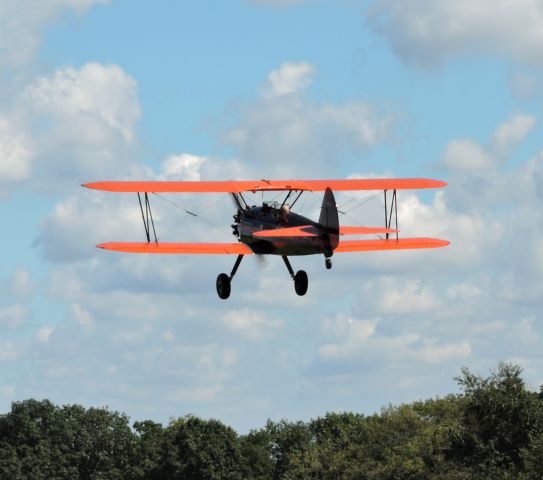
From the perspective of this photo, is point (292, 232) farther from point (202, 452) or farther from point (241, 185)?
point (202, 452)

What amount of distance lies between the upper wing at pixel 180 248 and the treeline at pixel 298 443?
36.9 meters

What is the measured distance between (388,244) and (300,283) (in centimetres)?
411

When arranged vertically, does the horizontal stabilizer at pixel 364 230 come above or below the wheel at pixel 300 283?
above

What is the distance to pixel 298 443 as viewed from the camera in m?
120

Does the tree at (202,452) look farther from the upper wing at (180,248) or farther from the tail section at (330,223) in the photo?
the tail section at (330,223)

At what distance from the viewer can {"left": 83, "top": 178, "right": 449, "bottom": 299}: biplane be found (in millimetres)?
41344

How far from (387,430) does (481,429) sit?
19280mm

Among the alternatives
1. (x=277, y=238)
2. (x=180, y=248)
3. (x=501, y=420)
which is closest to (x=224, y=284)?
(x=180, y=248)

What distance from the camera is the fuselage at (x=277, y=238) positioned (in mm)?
41312

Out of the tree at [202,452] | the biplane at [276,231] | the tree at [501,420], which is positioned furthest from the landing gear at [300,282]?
the tree at [202,452]

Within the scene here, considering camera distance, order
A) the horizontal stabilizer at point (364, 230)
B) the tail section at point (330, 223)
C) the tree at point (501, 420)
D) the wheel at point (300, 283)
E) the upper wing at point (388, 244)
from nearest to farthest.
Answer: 1. the tail section at point (330, 223)
2. the horizontal stabilizer at point (364, 230)
3. the wheel at point (300, 283)
4. the upper wing at point (388, 244)
5. the tree at point (501, 420)

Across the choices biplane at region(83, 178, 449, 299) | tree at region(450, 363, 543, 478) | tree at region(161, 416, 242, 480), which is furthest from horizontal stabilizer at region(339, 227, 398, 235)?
tree at region(161, 416, 242, 480)

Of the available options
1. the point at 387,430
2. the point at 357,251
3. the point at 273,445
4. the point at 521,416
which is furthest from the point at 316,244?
the point at 273,445

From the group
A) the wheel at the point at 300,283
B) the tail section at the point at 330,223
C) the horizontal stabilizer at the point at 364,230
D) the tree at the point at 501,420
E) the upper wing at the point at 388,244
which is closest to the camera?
the tail section at the point at 330,223
